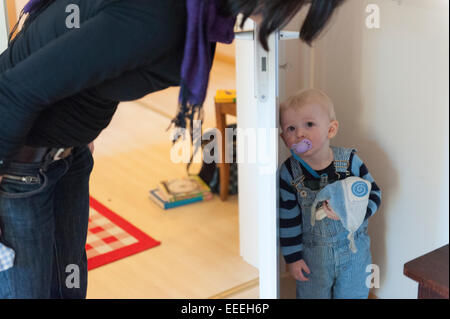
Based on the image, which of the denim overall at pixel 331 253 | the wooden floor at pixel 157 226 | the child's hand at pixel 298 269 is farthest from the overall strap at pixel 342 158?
the wooden floor at pixel 157 226

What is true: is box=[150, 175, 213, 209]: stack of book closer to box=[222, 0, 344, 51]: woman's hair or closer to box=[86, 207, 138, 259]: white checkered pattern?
box=[86, 207, 138, 259]: white checkered pattern

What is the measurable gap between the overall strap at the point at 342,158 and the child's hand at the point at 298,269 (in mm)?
243

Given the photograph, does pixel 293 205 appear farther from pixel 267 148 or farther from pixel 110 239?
pixel 110 239

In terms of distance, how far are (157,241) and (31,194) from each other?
1245 mm

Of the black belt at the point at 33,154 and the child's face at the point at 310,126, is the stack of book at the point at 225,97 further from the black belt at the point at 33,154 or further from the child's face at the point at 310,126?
the black belt at the point at 33,154


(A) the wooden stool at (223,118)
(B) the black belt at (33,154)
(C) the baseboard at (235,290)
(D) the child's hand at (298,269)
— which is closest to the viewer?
(B) the black belt at (33,154)

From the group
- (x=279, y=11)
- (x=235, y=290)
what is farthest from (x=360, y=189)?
(x=235, y=290)

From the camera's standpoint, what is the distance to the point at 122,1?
0.78 metres

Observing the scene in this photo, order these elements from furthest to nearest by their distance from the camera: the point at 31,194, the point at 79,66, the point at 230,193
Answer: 1. the point at 230,193
2. the point at 31,194
3. the point at 79,66

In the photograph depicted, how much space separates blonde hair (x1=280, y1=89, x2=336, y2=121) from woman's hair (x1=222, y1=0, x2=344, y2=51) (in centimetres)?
39

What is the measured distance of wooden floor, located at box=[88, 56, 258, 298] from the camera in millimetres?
1935

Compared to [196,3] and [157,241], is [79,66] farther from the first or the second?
[157,241]

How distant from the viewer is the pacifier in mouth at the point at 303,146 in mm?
1213
